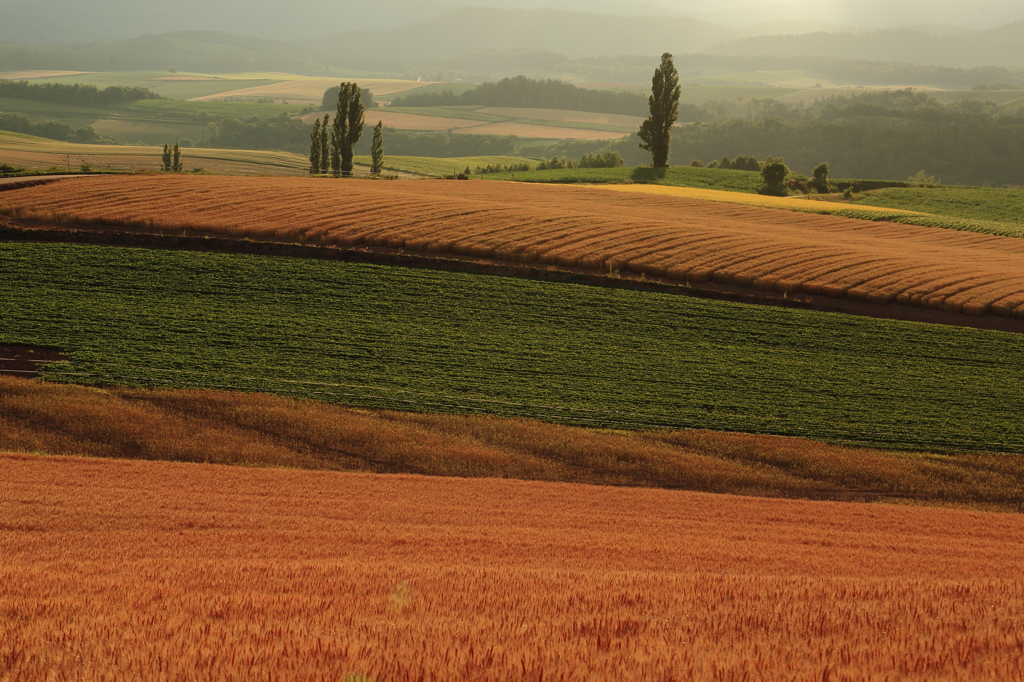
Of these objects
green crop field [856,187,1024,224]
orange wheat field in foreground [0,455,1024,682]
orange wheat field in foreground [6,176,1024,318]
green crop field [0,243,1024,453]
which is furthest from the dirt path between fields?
green crop field [856,187,1024,224]

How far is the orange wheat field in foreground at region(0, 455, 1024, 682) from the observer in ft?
17.9

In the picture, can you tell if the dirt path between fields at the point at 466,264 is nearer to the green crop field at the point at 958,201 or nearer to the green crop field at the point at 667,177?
the green crop field at the point at 958,201

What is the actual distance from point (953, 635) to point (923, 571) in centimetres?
689

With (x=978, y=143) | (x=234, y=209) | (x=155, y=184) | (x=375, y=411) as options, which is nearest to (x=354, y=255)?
(x=234, y=209)

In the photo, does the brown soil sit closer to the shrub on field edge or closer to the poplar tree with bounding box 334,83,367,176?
the poplar tree with bounding box 334,83,367,176

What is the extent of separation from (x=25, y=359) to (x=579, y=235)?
2935cm

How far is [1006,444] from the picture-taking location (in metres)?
24.6

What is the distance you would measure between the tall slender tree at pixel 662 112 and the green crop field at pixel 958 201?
22649mm

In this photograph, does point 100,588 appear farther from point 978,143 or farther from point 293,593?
point 978,143

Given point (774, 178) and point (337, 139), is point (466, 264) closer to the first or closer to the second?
point (337, 139)

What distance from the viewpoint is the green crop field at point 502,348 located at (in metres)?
25.6

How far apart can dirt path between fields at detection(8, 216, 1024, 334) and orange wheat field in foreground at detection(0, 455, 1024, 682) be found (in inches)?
849

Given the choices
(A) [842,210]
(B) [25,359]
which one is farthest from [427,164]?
(B) [25,359]

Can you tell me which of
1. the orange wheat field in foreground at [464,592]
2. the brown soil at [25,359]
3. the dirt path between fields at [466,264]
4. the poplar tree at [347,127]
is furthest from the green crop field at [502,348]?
the poplar tree at [347,127]
